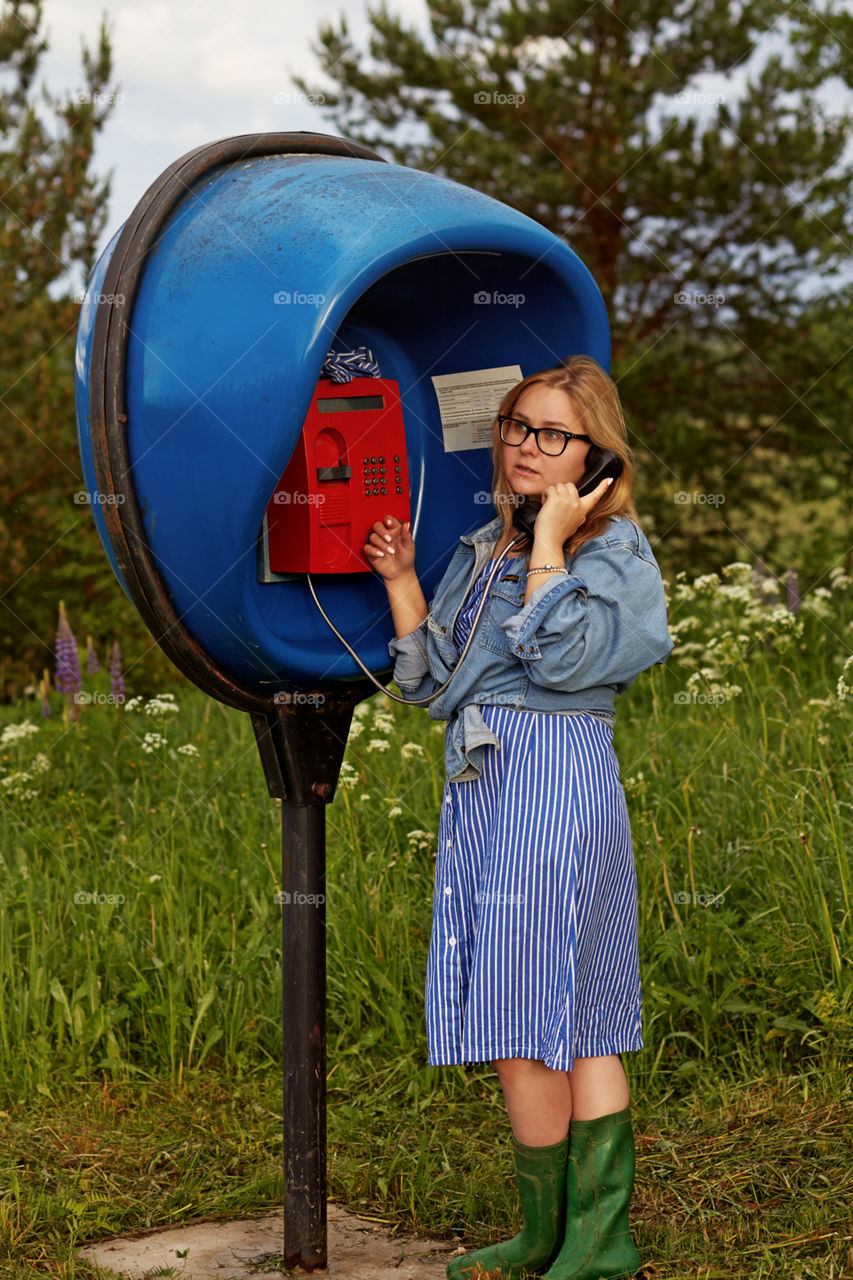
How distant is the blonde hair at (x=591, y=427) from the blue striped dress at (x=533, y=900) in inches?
9.6

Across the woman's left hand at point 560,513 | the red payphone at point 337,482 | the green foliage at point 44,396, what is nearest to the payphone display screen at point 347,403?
the red payphone at point 337,482

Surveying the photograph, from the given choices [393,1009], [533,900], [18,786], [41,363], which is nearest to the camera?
[533,900]

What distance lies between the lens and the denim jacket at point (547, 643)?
2236mm

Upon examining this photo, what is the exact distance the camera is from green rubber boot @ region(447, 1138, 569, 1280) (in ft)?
7.63

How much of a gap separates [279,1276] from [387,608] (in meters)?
1.28

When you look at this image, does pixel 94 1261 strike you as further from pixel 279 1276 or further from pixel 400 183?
pixel 400 183

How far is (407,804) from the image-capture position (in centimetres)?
386

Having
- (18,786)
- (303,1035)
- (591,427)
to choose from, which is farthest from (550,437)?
(18,786)

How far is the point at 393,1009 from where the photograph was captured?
3.30 metres

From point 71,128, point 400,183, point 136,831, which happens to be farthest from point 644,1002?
point 71,128

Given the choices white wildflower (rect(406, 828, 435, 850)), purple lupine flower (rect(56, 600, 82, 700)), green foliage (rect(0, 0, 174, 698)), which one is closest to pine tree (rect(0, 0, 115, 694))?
green foliage (rect(0, 0, 174, 698))

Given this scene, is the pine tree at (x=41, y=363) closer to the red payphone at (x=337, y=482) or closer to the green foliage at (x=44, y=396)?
the green foliage at (x=44, y=396)

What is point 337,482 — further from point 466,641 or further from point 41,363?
point 41,363

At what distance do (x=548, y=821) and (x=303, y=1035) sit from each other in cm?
64
